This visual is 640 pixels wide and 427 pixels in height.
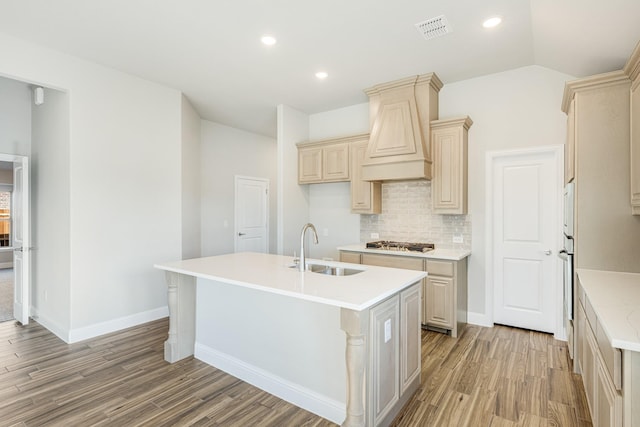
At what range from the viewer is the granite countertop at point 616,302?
127 cm

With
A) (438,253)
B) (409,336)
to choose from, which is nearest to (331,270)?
(409,336)

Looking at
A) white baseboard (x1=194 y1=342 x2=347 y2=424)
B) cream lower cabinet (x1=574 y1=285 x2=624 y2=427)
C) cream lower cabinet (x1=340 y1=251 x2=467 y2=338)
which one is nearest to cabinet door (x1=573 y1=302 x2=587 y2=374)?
cream lower cabinet (x1=574 y1=285 x2=624 y2=427)

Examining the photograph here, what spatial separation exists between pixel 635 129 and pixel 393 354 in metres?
2.20

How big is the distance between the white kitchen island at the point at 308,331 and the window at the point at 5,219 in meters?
8.85

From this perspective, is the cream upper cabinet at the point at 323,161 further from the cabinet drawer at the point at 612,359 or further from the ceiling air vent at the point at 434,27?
the cabinet drawer at the point at 612,359

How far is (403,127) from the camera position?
4023 mm

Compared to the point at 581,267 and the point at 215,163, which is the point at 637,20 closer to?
the point at 581,267

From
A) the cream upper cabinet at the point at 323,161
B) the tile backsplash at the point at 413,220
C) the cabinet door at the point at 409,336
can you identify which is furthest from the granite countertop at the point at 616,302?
the cream upper cabinet at the point at 323,161

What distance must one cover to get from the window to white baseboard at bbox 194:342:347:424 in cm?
898

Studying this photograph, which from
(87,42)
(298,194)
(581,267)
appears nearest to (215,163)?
(298,194)

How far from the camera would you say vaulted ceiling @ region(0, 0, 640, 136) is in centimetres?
254

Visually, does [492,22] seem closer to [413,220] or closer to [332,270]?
[413,220]

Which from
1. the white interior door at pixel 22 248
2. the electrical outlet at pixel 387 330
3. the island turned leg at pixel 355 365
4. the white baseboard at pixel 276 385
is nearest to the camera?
the island turned leg at pixel 355 365

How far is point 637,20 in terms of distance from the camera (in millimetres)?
2186
